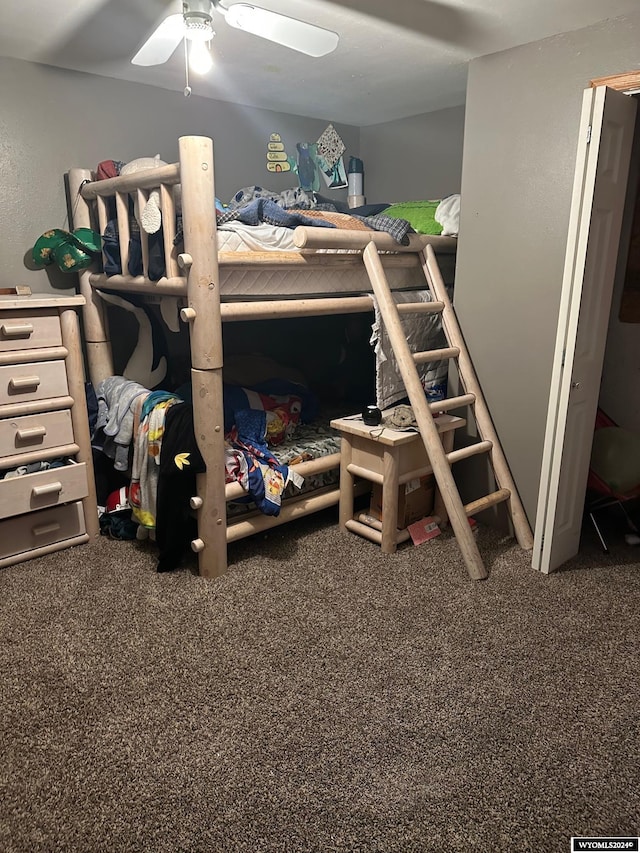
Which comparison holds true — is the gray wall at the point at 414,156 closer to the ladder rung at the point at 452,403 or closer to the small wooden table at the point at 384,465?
the ladder rung at the point at 452,403

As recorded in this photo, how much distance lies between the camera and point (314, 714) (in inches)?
68.7

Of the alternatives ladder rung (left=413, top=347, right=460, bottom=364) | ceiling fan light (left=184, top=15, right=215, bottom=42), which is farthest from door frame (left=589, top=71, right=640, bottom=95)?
ceiling fan light (left=184, top=15, right=215, bottom=42)

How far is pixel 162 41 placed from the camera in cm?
208

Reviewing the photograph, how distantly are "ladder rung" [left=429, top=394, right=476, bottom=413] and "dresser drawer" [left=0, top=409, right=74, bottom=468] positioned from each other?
5.21 feet

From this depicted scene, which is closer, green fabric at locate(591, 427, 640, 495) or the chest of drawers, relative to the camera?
the chest of drawers

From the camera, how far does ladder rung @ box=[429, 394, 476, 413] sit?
2.63 m

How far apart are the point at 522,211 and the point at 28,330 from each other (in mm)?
2104

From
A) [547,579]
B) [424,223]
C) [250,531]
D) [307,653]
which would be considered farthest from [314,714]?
[424,223]

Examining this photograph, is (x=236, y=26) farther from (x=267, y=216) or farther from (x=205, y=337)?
(x=205, y=337)

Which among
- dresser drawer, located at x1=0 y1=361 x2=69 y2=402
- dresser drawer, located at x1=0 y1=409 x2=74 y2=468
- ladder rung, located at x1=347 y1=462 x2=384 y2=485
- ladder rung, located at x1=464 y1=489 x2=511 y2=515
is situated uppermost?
dresser drawer, located at x1=0 y1=361 x2=69 y2=402

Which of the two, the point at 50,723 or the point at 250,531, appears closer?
the point at 50,723

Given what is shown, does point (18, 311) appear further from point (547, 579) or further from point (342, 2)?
point (547, 579)

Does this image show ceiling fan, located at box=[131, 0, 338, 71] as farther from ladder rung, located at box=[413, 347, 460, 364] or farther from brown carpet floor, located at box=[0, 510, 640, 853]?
brown carpet floor, located at box=[0, 510, 640, 853]

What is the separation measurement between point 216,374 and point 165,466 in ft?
1.36
